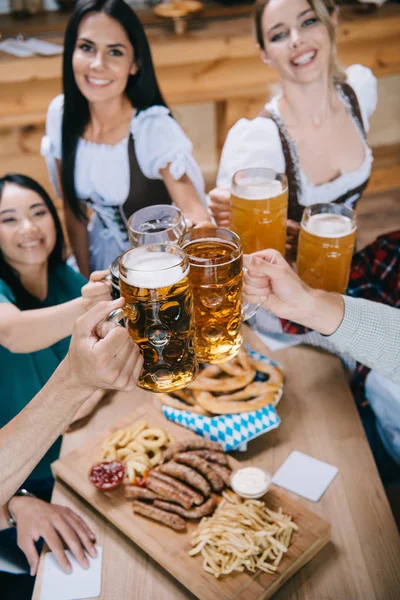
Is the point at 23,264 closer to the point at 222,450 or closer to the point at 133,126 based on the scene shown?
the point at 133,126

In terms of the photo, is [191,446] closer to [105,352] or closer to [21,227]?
[105,352]

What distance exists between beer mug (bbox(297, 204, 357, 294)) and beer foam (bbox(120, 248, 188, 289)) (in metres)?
0.64

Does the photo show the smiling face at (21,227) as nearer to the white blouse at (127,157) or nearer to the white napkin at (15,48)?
the white blouse at (127,157)

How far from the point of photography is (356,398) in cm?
208

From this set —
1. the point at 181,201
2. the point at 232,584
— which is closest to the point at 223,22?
the point at 181,201

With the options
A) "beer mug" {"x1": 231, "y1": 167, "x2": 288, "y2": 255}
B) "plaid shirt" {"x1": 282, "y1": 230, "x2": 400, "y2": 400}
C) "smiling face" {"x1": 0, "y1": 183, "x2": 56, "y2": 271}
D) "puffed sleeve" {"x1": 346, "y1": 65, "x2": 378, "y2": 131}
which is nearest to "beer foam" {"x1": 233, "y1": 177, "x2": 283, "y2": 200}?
"beer mug" {"x1": 231, "y1": 167, "x2": 288, "y2": 255}

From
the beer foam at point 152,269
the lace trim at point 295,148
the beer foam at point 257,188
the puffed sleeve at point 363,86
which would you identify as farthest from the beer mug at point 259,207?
the puffed sleeve at point 363,86

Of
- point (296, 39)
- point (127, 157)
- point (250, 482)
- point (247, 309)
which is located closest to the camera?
point (247, 309)

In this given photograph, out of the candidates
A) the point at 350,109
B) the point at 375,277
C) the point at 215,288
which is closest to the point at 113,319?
the point at 215,288

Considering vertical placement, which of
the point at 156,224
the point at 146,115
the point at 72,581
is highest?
the point at 156,224

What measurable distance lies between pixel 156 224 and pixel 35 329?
676 millimetres

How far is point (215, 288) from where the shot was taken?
1.04 metres

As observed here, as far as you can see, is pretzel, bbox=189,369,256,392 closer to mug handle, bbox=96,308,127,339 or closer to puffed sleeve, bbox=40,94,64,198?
mug handle, bbox=96,308,127,339

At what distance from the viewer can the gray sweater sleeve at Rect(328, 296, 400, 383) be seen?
144cm
